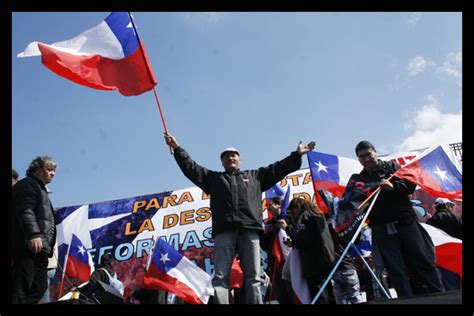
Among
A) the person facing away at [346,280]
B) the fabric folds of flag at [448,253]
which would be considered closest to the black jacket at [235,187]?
the person facing away at [346,280]

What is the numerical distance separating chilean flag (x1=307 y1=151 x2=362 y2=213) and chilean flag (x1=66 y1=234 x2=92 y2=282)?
4.38m

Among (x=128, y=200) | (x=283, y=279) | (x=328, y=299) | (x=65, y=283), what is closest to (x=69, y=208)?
(x=128, y=200)

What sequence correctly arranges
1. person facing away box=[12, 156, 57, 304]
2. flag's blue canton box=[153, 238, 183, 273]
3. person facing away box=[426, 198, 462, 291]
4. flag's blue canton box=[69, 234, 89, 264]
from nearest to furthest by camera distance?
person facing away box=[12, 156, 57, 304], person facing away box=[426, 198, 462, 291], flag's blue canton box=[153, 238, 183, 273], flag's blue canton box=[69, 234, 89, 264]

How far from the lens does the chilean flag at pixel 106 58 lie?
14.6 ft

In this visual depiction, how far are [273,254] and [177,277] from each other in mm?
1271

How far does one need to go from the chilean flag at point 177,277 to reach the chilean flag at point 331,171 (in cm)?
196

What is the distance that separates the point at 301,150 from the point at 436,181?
1681 mm

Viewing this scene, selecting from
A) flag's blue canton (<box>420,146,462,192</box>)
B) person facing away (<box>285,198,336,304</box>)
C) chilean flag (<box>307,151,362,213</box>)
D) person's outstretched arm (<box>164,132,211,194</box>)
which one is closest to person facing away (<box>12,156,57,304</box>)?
person's outstretched arm (<box>164,132,211,194</box>)

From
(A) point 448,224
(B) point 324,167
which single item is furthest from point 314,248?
(B) point 324,167

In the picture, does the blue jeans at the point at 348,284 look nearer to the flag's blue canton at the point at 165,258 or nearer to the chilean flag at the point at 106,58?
the flag's blue canton at the point at 165,258

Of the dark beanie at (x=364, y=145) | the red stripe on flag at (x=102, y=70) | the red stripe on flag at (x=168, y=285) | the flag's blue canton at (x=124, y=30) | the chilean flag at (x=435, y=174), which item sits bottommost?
the red stripe on flag at (x=168, y=285)

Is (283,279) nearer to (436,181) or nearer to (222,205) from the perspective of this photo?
(222,205)

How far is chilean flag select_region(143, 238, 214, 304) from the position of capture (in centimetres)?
489

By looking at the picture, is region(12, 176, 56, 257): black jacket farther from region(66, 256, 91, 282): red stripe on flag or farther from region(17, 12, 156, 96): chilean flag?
region(66, 256, 91, 282): red stripe on flag
